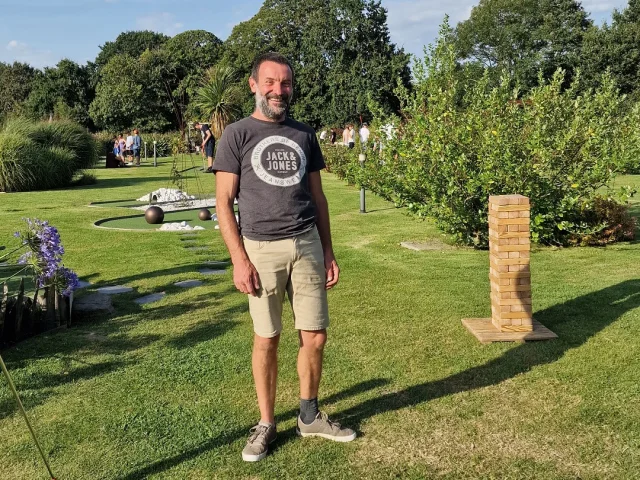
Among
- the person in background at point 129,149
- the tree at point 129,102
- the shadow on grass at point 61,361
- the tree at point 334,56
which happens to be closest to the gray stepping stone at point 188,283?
the shadow on grass at point 61,361

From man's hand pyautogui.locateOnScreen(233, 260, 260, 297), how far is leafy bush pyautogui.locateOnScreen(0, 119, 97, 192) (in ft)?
66.2

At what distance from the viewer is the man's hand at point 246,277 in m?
3.22

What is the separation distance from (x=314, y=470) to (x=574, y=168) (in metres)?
6.88

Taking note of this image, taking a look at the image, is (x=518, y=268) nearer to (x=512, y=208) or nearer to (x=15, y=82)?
(x=512, y=208)

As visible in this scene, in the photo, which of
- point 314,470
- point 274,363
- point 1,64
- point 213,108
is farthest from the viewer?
point 1,64

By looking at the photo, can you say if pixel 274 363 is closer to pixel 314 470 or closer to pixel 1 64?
pixel 314 470

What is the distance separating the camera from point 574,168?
28.9 feet

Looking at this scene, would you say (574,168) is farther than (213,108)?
No

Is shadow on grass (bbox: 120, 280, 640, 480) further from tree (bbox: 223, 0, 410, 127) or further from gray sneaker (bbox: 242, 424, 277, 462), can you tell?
tree (bbox: 223, 0, 410, 127)

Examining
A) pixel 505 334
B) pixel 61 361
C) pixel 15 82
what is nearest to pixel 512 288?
pixel 505 334

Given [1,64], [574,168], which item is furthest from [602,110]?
[1,64]

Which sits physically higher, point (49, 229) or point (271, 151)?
point (271, 151)

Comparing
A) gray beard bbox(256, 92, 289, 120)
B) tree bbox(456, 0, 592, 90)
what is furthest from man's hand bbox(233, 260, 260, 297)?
tree bbox(456, 0, 592, 90)

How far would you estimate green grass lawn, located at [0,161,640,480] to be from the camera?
10.9 ft
